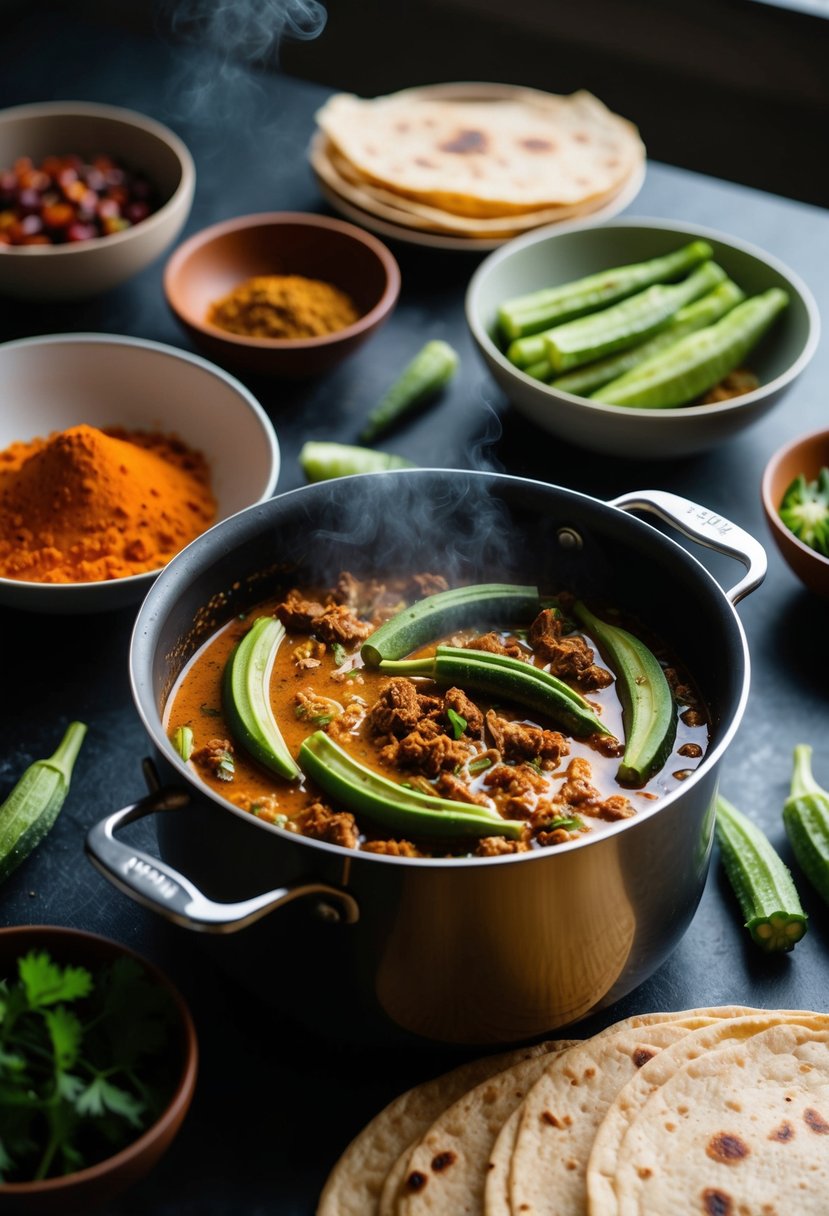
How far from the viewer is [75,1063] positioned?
1519 millimetres

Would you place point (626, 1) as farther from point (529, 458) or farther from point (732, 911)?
point (732, 911)

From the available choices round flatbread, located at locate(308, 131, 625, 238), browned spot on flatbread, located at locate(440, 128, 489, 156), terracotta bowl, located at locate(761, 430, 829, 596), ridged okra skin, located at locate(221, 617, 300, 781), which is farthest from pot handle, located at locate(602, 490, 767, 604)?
browned spot on flatbread, located at locate(440, 128, 489, 156)

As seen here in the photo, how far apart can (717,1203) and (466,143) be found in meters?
3.00

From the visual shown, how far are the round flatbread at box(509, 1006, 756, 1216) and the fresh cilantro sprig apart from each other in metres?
0.46

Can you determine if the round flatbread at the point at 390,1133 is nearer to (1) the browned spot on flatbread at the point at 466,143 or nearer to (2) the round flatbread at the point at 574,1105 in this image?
(2) the round flatbread at the point at 574,1105

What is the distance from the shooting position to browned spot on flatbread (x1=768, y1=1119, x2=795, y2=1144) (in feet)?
5.20

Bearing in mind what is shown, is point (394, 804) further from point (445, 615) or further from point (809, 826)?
point (809, 826)

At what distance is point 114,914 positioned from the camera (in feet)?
6.55

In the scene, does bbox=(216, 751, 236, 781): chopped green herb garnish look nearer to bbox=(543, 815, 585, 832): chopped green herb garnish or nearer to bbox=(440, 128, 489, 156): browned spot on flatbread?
bbox=(543, 815, 585, 832): chopped green herb garnish

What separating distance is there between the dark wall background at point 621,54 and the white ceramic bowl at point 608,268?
115cm

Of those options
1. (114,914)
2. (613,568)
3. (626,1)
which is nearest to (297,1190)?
(114,914)

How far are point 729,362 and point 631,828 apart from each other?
5.66 ft

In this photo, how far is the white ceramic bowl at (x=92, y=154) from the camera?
10.2ft

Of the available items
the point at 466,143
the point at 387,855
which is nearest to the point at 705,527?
the point at 387,855
